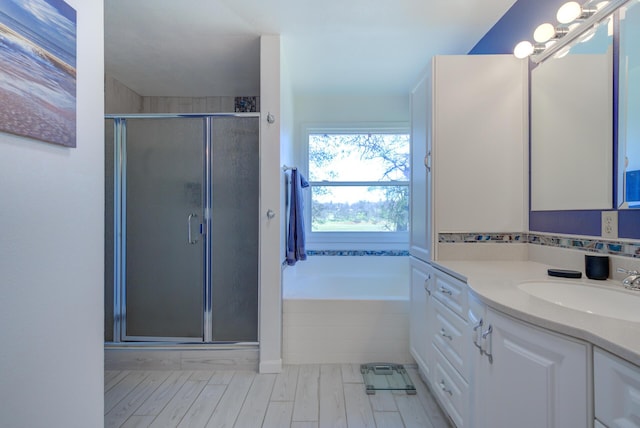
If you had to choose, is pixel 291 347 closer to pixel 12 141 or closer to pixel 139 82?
pixel 12 141

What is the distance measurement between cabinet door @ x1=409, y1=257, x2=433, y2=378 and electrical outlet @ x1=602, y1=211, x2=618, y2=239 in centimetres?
78

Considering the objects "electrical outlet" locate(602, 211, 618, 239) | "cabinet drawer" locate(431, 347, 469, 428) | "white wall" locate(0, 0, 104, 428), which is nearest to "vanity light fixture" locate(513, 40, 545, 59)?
"electrical outlet" locate(602, 211, 618, 239)

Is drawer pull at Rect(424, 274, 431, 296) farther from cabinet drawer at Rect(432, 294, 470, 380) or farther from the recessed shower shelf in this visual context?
the recessed shower shelf

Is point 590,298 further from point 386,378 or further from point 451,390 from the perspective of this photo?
point 386,378

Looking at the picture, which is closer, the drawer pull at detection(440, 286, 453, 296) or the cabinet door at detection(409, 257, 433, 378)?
the drawer pull at detection(440, 286, 453, 296)

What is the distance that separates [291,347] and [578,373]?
6.10 feet

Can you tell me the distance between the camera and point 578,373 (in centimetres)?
73

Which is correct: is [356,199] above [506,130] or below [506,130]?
below

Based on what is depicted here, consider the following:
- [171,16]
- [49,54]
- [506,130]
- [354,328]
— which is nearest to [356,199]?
[354,328]

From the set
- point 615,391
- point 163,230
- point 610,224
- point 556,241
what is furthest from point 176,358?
point 610,224

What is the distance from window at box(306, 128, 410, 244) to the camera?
339 centimetres

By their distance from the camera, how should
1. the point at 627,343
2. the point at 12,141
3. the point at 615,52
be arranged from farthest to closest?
1. the point at 615,52
2. the point at 12,141
3. the point at 627,343

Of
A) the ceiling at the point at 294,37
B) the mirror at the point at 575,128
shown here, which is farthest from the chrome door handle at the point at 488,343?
the ceiling at the point at 294,37

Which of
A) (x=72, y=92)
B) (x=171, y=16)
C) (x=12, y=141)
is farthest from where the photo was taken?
(x=171, y=16)
